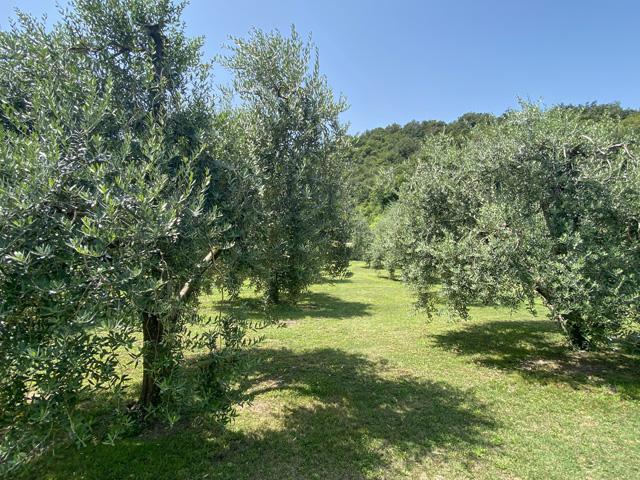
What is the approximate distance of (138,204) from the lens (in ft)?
14.3

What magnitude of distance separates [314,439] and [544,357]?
10772mm

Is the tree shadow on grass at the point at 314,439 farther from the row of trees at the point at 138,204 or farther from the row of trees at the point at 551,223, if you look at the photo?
the row of trees at the point at 551,223

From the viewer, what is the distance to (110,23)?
20.6 ft

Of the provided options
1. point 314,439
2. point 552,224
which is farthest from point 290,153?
point 552,224

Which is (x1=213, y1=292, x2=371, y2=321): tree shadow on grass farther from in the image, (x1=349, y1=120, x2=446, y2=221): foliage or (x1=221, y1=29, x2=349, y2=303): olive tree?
(x1=221, y1=29, x2=349, y2=303): olive tree

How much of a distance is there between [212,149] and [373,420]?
7.42 m

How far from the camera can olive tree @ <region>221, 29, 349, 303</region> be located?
7852 millimetres

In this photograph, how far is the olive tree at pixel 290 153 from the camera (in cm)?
785

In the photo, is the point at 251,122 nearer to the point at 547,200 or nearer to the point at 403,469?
the point at 403,469

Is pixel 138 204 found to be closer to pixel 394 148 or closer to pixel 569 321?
pixel 569 321

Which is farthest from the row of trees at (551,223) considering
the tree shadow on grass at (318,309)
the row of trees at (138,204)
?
the tree shadow on grass at (318,309)

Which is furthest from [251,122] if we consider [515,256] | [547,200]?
[547,200]

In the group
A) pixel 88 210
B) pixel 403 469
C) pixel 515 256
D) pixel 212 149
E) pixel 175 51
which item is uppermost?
pixel 175 51

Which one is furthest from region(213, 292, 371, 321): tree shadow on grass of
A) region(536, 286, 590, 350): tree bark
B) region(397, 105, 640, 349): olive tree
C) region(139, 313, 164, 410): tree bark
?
region(536, 286, 590, 350): tree bark
